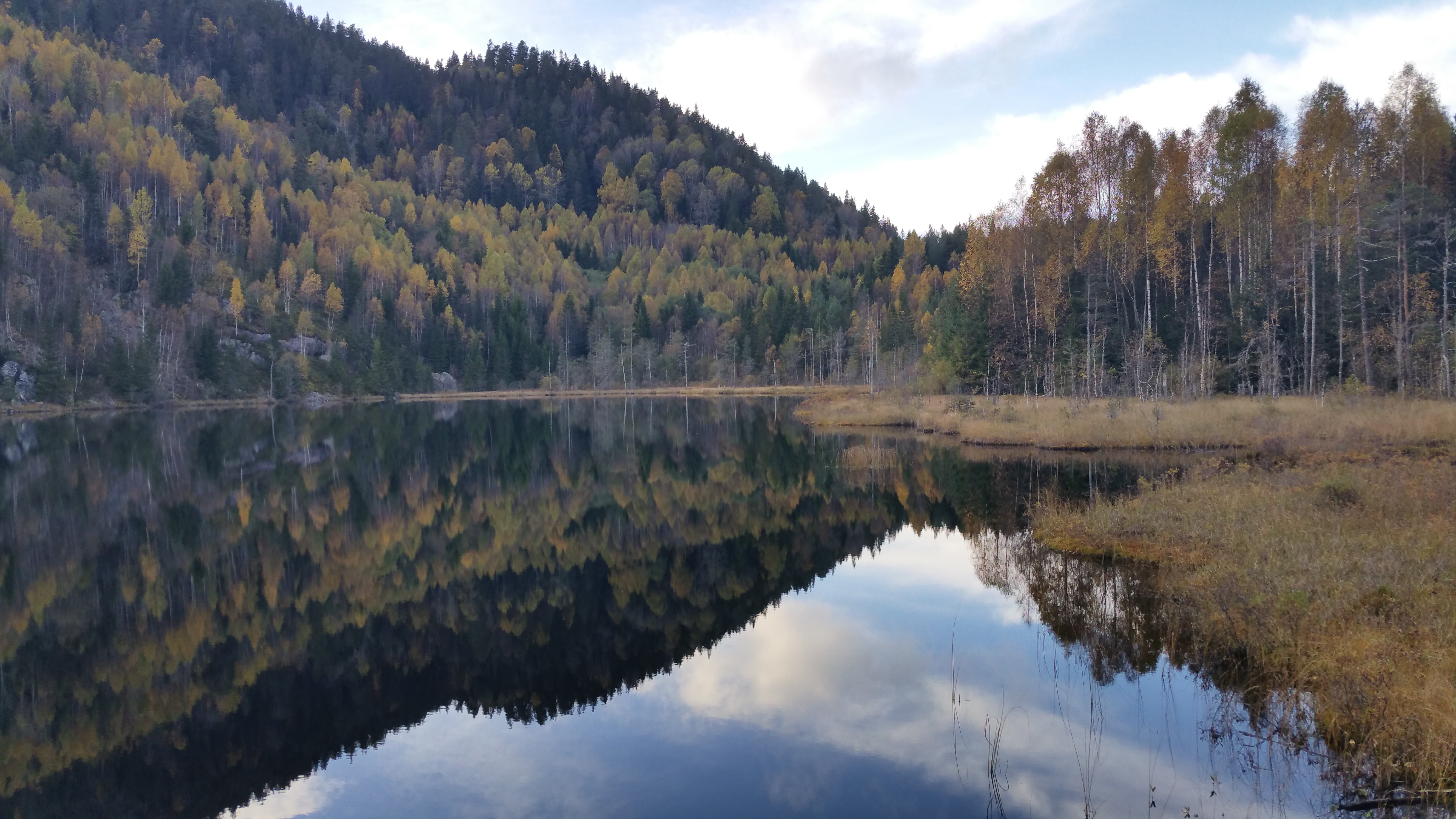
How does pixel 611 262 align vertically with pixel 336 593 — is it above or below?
above

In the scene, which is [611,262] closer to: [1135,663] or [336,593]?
[336,593]

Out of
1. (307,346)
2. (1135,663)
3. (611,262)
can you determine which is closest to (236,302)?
(307,346)

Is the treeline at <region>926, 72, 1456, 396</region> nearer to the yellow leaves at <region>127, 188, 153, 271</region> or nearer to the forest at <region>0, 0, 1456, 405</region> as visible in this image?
the forest at <region>0, 0, 1456, 405</region>

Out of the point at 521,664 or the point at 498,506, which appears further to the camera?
the point at 498,506

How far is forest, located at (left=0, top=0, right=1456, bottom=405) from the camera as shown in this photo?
36688mm

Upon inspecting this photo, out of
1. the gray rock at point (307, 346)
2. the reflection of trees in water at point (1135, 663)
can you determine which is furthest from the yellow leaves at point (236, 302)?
the reflection of trees in water at point (1135, 663)

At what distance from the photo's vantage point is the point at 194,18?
634ft

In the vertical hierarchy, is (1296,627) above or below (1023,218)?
below

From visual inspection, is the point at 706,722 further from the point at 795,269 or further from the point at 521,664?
the point at 795,269

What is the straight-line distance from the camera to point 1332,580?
10.4 m

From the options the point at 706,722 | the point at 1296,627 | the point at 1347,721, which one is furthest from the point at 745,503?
the point at 1347,721

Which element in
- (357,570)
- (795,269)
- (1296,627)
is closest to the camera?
(1296,627)

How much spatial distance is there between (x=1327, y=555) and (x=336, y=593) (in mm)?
17183

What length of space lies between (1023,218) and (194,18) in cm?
22140
